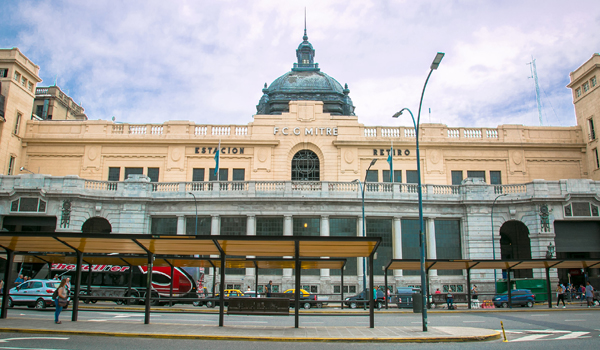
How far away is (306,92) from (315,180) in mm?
14218

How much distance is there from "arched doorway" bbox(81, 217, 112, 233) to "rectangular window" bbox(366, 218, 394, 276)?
76.8 ft

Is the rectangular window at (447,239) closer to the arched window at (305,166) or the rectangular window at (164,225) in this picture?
the arched window at (305,166)

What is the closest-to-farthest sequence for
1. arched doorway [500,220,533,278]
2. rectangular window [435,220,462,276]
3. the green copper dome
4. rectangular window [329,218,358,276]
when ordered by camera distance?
1. rectangular window [329,218,358,276]
2. rectangular window [435,220,462,276]
3. arched doorway [500,220,533,278]
4. the green copper dome

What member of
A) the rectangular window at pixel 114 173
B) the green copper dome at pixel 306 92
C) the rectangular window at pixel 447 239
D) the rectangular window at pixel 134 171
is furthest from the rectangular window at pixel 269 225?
the green copper dome at pixel 306 92

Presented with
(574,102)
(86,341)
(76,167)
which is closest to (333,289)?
(86,341)

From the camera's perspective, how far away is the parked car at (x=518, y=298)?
33.8 m

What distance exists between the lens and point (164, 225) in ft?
133

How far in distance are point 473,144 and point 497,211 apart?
11.0 meters

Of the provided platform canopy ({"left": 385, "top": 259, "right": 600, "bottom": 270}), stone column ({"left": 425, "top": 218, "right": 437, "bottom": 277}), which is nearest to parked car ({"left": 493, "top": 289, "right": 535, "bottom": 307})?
platform canopy ({"left": 385, "top": 259, "right": 600, "bottom": 270})

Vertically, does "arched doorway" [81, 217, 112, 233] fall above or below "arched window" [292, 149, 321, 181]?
below

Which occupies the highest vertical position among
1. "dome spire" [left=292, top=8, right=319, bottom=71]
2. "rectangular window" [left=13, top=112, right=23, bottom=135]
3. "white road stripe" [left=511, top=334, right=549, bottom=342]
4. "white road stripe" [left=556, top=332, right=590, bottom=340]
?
"dome spire" [left=292, top=8, right=319, bottom=71]

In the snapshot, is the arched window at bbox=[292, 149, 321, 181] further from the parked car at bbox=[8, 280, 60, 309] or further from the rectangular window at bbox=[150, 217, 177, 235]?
the parked car at bbox=[8, 280, 60, 309]

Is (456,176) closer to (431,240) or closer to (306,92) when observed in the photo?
(431,240)

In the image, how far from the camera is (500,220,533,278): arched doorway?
43.1m
